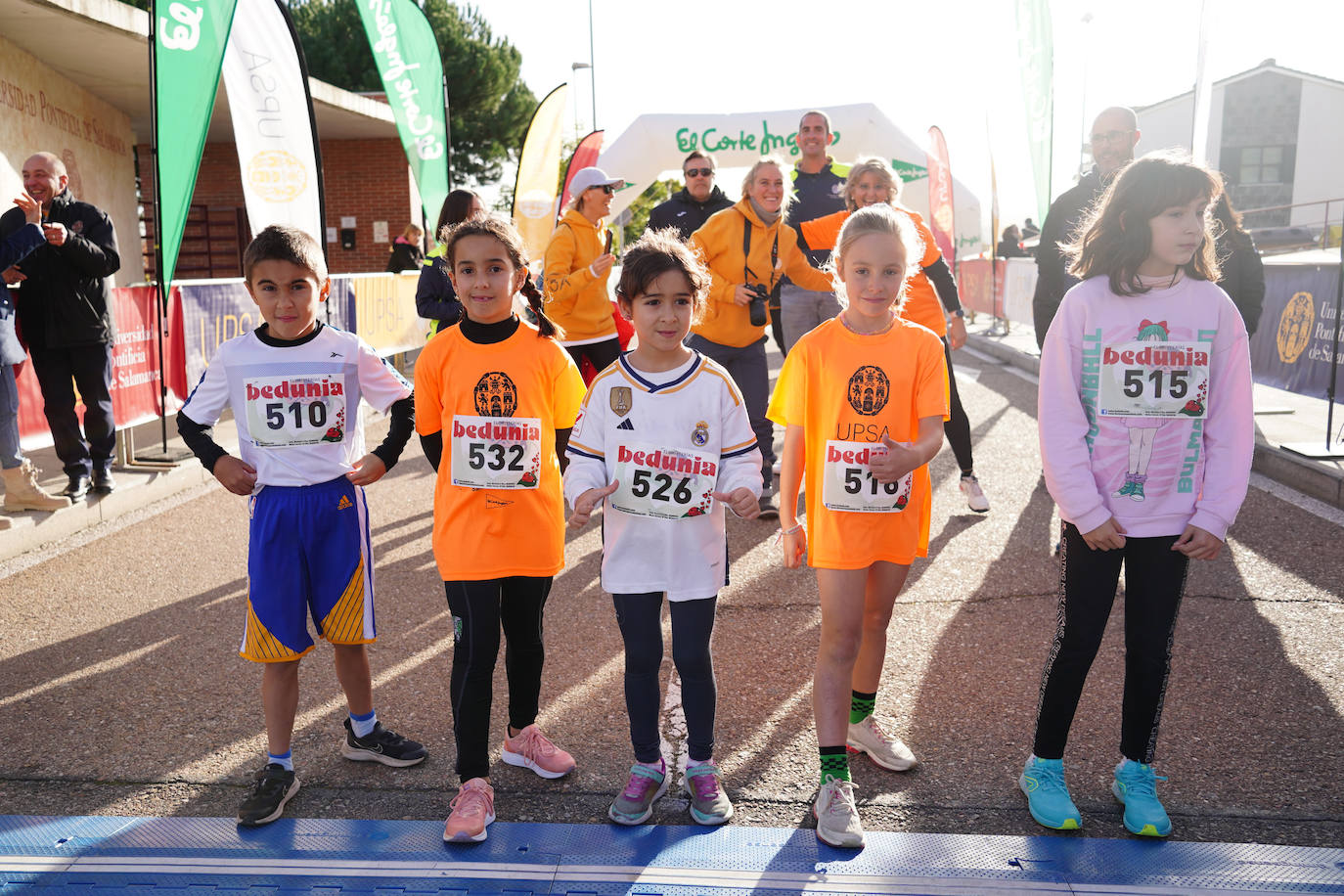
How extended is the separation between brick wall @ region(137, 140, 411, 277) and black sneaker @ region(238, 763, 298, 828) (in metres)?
20.3

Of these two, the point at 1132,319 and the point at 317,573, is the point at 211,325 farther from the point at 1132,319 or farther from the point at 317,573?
the point at 1132,319

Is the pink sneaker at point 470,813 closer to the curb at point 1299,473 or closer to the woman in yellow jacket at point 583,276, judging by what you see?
the woman in yellow jacket at point 583,276

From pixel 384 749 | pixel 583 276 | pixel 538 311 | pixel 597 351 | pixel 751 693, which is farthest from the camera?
pixel 597 351

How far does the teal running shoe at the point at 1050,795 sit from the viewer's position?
113 inches

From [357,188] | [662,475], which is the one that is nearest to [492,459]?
[662,475]

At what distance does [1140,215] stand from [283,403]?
245cm

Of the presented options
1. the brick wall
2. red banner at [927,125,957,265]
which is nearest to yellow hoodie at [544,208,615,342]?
red banner at [927,125,957,265]

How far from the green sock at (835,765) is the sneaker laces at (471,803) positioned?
3.14 feet

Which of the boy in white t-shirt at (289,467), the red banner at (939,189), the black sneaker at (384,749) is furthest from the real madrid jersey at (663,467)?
the red banner at (939,189)

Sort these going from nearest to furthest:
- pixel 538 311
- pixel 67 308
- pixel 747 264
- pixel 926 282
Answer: pixel 538 311 < pixel 926 282 < pixel 747 264 < pixel 67 308

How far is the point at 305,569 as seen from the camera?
10.3 feet

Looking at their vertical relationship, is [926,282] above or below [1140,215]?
below

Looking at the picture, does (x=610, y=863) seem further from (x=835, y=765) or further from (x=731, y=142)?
(x=731, y=142)

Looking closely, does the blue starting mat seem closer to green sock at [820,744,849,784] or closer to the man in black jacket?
green sock at [820,744,849,784]
